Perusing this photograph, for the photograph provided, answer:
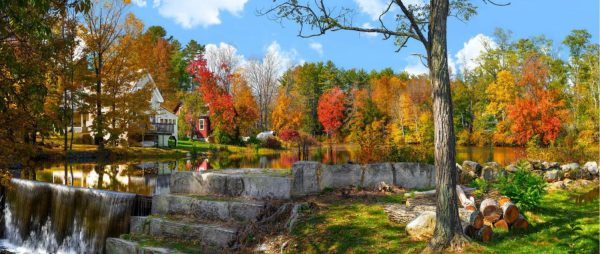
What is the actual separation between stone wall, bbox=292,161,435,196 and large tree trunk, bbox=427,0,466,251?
3.51 meters

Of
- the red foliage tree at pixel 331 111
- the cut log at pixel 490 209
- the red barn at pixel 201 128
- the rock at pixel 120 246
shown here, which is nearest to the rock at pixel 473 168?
the cut log at pixel 490 209

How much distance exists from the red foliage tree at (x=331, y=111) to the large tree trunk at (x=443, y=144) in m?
43.8

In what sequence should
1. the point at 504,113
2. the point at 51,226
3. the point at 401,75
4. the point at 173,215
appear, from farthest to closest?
the point at 401,75 → the point at 504,113 → the point at 51,226 → the point at 173,215

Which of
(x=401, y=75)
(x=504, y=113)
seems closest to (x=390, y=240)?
(x=504, y=113)

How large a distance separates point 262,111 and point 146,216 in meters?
47.9

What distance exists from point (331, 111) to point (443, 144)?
145 ft

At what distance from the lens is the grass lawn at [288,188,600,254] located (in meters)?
6.29

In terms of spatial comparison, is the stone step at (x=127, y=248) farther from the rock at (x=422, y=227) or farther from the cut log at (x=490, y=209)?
the cut log at (x=490, y=209)

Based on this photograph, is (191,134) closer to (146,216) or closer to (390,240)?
(146,216)

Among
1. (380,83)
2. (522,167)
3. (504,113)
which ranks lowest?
(522,167)

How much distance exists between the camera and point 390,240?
22.7 feet

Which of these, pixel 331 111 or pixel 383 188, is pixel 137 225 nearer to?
pixel 383 188

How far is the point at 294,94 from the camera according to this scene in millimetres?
55812

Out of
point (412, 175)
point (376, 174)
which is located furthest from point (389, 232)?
point (412, 175)
